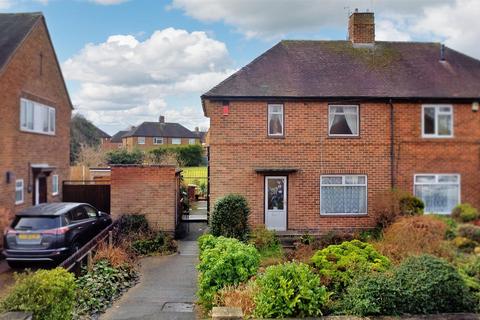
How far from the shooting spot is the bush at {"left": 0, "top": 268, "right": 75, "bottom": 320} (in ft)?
18.4

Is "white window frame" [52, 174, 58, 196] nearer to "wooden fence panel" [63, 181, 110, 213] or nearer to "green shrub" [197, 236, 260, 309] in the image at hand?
"wooden fence panel" [63, 181, 110, 213]

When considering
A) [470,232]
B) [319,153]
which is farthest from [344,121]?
[470,232]

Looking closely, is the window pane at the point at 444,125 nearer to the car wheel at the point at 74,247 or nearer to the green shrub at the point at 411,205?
the green shrub at the point at 411,205

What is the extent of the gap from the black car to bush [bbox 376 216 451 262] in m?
8.20

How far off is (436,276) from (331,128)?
32.1ft

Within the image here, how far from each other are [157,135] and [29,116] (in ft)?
155

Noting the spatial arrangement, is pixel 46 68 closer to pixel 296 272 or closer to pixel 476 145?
pixel 296 272

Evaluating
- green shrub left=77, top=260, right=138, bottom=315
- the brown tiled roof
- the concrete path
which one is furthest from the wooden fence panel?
green shrub left=77, top=260, right=138, bottom=315

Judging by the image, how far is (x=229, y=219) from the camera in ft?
40.4

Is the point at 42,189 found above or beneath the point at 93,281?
above

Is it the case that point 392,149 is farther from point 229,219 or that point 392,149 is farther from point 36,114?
point 36,114

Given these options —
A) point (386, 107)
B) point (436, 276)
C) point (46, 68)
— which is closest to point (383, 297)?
point (436, 276)

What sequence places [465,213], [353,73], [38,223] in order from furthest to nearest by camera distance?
[353,73] < [465,213] < [38,223]

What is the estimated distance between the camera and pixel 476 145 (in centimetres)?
1580
